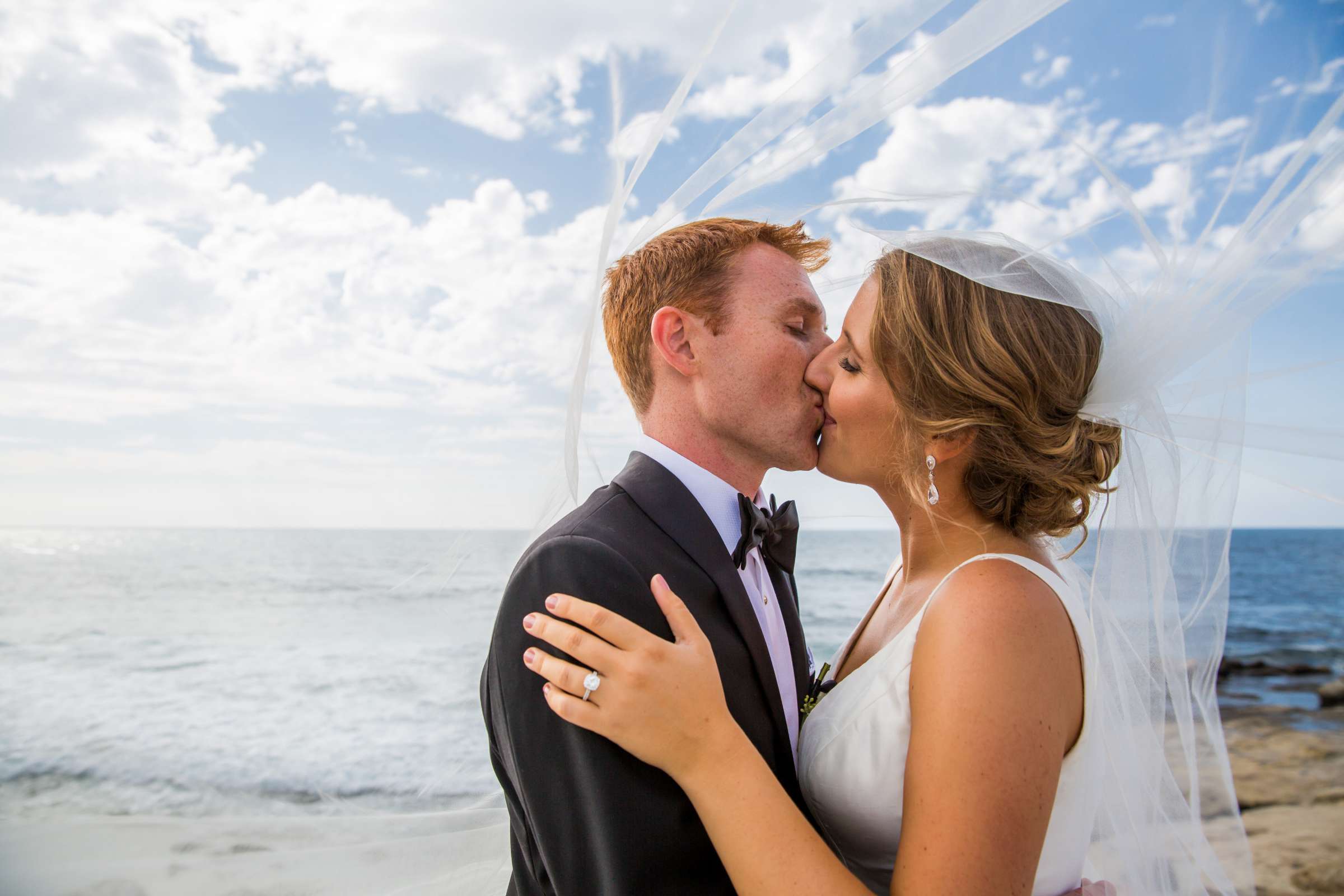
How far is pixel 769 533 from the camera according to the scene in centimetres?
240

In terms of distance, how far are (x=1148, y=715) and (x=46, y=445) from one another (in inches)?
1278

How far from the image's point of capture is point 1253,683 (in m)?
17.3

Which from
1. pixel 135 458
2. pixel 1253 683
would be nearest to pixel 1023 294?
pixel 1253 683

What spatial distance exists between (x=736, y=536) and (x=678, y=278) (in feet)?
2.86

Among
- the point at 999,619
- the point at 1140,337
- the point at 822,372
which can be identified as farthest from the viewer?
the point at 822,372

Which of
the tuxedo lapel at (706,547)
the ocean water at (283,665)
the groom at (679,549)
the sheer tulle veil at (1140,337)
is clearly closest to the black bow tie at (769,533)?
the groom at (679,549)

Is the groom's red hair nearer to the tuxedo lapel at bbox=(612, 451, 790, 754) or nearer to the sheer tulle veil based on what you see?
the sheer tulle veil

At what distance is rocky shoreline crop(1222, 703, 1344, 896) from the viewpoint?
6551 millimetres

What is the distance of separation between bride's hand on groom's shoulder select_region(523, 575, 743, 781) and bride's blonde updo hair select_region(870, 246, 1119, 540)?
0.90 metres

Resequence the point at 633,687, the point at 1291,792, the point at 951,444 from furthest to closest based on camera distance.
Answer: the point at 1291,792 → the point at 951,444 → the point at 633,687

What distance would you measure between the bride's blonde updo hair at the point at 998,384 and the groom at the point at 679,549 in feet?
1.49

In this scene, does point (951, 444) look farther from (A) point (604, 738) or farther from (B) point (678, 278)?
(A) point (604, 738)

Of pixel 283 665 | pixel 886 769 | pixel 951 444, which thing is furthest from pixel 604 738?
pixel 283 665

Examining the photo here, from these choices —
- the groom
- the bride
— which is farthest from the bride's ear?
the groom
